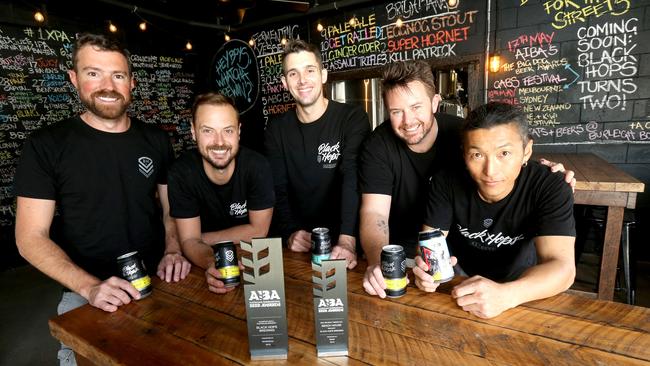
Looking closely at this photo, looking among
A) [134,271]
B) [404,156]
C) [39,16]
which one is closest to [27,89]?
[39,16]

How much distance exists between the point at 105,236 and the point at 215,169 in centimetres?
61

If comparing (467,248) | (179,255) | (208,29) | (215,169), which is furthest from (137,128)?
(208,29)

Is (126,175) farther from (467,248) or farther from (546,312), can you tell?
(546,312)

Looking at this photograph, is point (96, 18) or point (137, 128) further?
point (96, 18)

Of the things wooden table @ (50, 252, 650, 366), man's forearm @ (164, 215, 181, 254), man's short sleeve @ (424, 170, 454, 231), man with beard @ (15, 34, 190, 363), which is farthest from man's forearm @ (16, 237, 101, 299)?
man's short sleeve @ (424, 170, 454, 231)

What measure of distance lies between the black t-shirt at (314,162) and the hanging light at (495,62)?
2306 millimetres

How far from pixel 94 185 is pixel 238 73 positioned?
450 centimetres

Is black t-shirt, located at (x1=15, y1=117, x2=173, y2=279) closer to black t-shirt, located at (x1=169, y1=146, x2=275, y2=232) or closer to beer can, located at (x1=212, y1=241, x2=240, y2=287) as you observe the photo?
black t-shirt, located at (x1=169, y1=146, x2=275, y2=232)

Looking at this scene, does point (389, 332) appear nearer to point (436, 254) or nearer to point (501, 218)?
point (436, 254)

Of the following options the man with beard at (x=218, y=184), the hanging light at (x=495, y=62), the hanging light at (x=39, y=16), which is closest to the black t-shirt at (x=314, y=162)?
the man with beard at (x=218, y=184)

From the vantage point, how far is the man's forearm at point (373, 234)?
1674 mm

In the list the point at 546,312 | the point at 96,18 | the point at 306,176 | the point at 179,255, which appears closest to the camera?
the point at 546,312

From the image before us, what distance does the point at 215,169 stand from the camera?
2.05 metres

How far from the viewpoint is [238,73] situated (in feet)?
19.5
